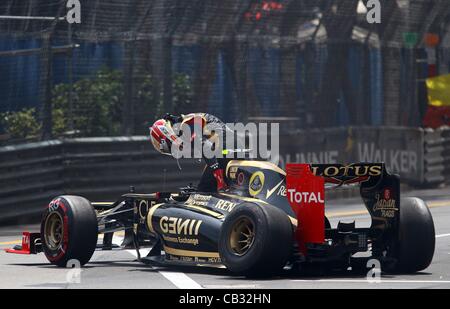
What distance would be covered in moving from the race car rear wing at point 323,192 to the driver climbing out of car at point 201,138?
1.31 metres

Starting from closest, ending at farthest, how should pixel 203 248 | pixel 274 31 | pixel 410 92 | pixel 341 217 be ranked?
pixel 203 248 < pixel 341 217 < pixel 274 31 < pixel 410 92

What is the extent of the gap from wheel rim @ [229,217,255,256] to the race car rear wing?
0.47 m

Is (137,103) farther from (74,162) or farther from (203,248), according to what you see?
(203,248)

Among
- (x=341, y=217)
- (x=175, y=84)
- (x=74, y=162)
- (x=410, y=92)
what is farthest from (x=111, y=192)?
→ (x=410, y=92)

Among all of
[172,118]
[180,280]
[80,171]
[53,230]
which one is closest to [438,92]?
[80,171]

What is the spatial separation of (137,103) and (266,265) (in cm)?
979

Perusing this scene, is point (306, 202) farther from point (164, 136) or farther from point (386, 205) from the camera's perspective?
point (164, 136)

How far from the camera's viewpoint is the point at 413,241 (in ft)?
40.2

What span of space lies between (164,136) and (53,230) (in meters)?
1.58

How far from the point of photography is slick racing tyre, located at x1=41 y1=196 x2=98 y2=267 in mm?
12969

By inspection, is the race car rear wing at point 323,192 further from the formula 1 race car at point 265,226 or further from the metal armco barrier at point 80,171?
the metal armco barrier at point 80,171

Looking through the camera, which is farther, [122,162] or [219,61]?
[219,61]

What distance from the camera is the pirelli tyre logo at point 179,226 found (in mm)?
12539

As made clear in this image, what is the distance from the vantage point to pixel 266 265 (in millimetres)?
11484
